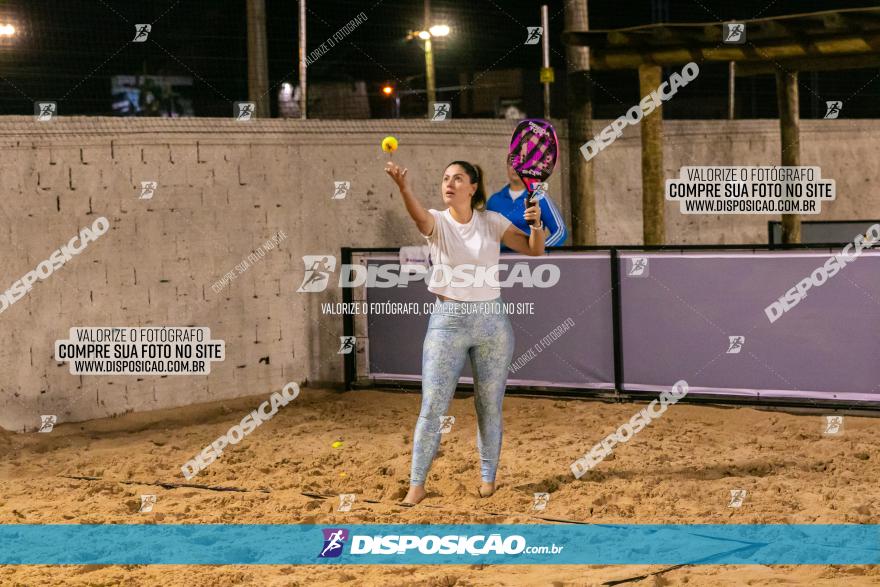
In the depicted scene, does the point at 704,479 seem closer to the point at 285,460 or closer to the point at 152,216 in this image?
the point at 285,460

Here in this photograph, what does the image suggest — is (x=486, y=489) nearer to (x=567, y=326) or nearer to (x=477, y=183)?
(x=477, y=183)

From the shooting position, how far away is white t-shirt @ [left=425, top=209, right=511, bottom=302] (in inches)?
248

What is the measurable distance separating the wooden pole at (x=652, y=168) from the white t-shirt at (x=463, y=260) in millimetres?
6446

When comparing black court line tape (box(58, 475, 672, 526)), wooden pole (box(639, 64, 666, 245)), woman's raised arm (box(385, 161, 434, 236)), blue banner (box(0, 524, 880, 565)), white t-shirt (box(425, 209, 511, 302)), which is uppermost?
wooden pole (box(639, 64, 666, 245))

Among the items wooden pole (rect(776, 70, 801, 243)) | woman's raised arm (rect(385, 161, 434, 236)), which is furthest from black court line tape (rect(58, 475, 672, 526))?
wooden pole (rect(776, 70, 801, 243))

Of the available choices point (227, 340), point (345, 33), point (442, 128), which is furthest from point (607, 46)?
point (227, 340)

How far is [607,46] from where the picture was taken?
12.5 m

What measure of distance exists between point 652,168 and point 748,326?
3.87m

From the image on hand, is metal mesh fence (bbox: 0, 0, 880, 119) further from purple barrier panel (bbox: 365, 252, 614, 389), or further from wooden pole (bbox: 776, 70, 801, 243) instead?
purple barrier panel (bbox: 365, 252, 614, 389)

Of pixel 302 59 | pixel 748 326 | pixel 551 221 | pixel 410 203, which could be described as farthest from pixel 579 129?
pixel 410 203

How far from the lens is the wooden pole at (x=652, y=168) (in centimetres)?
1249

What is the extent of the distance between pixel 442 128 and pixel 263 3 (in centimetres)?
250

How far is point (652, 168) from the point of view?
12.5 m

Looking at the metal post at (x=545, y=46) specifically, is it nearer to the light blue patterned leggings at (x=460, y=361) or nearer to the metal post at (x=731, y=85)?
the metal post at (x=731, y=85)
